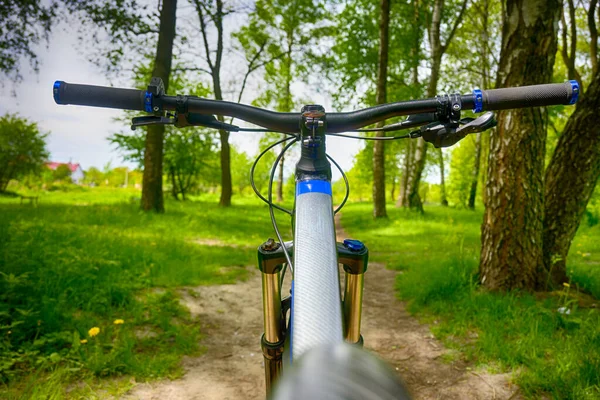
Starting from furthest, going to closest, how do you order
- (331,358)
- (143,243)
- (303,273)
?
(143,243) → (303,273) → (331,358)

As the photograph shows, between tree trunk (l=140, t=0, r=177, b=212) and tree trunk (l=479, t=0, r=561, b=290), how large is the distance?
28.6 ft

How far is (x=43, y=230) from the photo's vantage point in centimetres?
564

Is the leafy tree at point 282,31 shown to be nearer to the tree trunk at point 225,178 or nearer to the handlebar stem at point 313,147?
the tree trunk at point 225,178

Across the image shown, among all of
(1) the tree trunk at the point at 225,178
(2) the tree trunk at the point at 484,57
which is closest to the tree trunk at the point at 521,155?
(2) the tree trunk at the point at 484,57

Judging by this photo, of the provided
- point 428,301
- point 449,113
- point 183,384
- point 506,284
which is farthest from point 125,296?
point 506,284

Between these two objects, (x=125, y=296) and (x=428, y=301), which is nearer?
(x=125, y=296)

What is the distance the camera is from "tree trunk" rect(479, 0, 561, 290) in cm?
385

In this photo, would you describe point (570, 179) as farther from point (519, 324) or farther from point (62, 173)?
point (62, 173)

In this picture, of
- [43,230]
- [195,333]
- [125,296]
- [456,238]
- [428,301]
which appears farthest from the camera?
[456,238]

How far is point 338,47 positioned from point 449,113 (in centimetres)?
1786

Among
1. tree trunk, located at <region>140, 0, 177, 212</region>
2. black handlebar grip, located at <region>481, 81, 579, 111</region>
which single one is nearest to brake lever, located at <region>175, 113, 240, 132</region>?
black handlebar grip, located at <region>481, 81, 579, 111</region>

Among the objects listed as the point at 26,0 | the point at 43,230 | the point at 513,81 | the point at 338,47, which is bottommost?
the point at 43,230

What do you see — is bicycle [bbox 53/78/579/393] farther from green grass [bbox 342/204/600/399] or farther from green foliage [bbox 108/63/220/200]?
green foliage [bbox 108/63/220/200]

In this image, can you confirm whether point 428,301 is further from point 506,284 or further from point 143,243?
point 143,243
